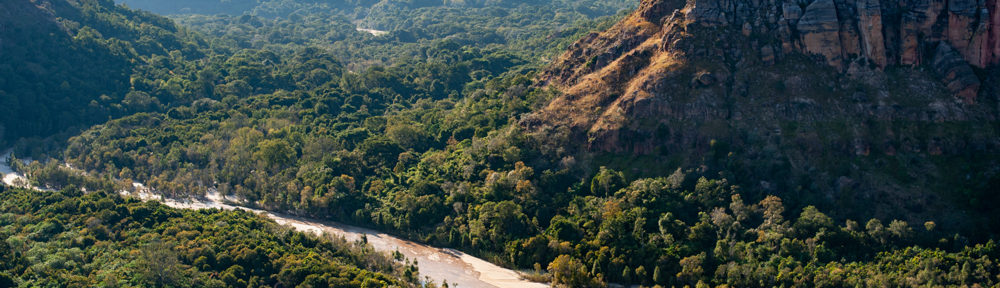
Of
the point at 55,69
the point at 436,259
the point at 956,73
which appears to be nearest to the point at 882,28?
the point at 956,73

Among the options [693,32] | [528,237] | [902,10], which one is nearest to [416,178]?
[528,237]

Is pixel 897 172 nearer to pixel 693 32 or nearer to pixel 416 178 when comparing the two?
pixel 693 32

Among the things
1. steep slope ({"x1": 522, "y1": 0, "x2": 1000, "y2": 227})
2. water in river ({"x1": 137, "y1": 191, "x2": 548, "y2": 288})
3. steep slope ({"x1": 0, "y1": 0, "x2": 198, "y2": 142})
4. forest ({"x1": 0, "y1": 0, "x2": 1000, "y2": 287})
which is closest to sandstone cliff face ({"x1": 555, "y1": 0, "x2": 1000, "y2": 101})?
steep slope ({"x1": 522, "y1": 0, "x2": 1000, "y2": 227})

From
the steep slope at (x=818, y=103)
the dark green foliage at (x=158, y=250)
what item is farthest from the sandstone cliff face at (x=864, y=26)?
the dark green foliage at (x=158, y=250)

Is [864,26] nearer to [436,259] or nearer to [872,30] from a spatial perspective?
[872,30]

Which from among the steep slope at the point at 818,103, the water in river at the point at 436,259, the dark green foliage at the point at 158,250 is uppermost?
the steep slope at the point at 818,103

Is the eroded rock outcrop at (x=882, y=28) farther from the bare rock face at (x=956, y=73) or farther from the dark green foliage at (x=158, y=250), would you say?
the dark green foliage at (x=158, y=250)
